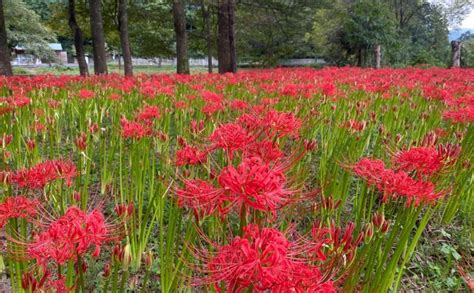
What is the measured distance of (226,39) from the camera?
13672mm

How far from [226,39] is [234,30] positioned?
2.45 ft

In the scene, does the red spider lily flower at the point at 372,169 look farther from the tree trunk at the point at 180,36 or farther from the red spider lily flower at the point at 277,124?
the tree trunk at the point at 180,36

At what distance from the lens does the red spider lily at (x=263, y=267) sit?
91cm

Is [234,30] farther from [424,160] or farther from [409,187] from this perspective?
[409,187]

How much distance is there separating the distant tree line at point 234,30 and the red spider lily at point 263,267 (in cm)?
1099

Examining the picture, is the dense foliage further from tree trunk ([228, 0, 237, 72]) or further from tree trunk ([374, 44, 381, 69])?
tree trunk ([228, 0, 237, 72])

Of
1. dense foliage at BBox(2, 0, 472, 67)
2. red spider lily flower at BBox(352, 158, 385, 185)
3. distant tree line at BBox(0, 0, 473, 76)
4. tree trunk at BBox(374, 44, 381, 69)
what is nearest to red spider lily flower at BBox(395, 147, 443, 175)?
red spider lily flower at BBox(352, 158, 385, 185)

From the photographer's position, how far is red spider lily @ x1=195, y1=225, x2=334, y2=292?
906 millimetres

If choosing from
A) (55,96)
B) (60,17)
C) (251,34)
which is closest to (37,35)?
(60,17)

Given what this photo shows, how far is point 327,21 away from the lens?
71.2ft

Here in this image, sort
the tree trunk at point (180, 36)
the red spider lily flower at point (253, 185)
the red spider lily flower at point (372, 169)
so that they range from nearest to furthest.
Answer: the red spider lily flower at point (253, 185) < the red spider lily flower at point (372, 169) < the tree trunk at point (180, 36)

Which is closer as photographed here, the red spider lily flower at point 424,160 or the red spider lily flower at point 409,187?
the red spider lily flower at point 409,187

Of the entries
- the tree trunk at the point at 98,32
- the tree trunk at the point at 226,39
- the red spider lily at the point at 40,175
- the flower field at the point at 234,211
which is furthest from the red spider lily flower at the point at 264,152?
the tree trunk at the point at 226,39

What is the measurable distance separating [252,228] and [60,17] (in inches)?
839
